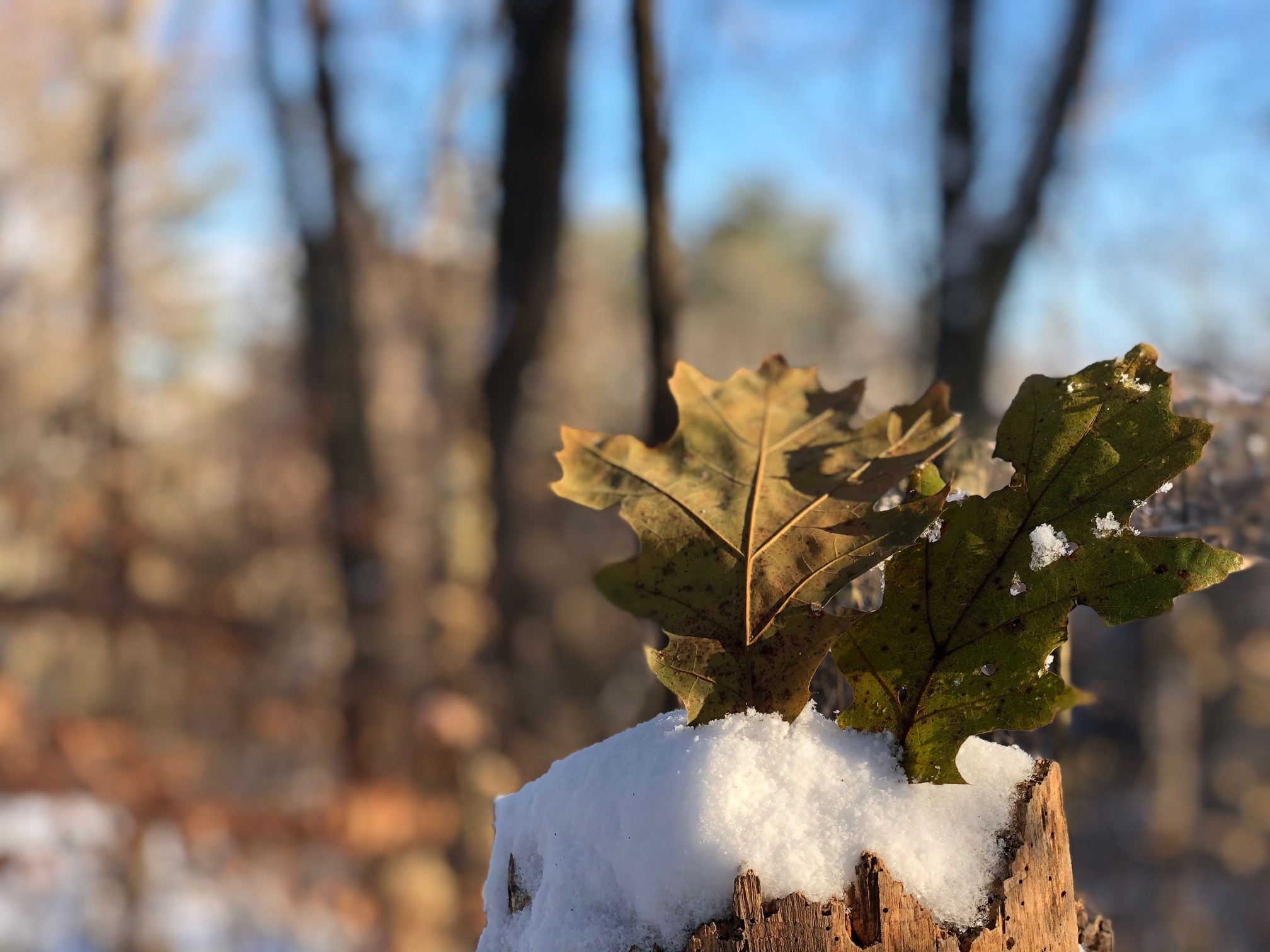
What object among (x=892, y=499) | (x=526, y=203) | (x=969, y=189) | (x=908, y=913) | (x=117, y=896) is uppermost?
(x=526, y=203)

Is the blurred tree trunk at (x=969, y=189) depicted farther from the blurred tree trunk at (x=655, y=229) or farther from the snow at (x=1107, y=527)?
the snow at (x=1107, y=527)

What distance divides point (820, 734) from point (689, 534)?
142 mm

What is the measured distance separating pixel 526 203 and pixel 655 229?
0.86 metres

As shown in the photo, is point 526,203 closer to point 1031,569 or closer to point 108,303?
point 1031,569

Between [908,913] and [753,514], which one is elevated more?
[753,514]

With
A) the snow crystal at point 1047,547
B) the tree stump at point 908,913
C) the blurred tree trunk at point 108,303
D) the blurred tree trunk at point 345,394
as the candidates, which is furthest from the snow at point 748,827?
the blurred tree trunk at point 108,303

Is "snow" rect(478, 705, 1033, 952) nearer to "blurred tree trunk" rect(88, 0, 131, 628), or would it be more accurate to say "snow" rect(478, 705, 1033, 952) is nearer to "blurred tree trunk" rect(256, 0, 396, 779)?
"blurred tree trunk" rect(256, 0, 396, 779)

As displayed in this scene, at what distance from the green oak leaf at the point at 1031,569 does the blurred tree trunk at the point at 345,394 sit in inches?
125

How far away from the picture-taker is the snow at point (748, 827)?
44cm

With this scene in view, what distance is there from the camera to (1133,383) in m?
0.45

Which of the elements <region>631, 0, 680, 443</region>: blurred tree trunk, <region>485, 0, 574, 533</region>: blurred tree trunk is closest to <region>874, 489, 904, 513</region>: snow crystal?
<region>631, 0, 680, 443</region>: blurred tree trunk

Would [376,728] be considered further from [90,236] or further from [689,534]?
[90,236]

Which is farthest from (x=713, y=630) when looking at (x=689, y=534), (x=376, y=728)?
(x=376, y=728)

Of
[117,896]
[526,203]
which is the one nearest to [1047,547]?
[526,203]
